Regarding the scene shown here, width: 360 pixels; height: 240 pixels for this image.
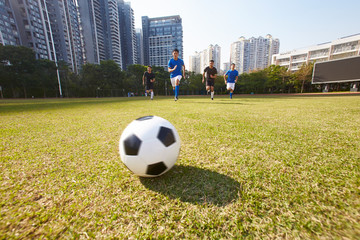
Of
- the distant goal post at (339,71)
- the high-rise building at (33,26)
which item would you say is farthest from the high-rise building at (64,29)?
the distant goal post at (339,71)

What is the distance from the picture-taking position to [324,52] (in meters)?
50.8

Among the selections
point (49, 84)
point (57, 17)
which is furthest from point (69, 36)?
point (49, 84)

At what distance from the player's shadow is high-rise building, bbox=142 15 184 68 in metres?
94.3

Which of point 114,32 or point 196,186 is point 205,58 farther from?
point 196,186

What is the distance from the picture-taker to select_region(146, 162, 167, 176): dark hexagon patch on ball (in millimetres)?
1209

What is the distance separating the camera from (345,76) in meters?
23.8

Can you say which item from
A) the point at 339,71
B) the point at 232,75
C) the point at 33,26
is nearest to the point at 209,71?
the point at 232,75

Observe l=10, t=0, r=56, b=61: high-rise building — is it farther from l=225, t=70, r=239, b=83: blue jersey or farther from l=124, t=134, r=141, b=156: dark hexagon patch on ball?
l=124, t=134, r=141, b=156: dark hexagon patch on ball

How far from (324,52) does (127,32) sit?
93907 millimetres

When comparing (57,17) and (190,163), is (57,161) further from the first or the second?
(57,17)

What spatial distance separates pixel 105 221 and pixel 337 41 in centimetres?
7287

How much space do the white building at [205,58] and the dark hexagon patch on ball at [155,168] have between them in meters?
92.5

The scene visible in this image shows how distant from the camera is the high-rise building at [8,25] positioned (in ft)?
158

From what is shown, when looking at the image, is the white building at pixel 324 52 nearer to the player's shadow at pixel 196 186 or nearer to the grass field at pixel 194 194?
the grass field at pixel 194 194
